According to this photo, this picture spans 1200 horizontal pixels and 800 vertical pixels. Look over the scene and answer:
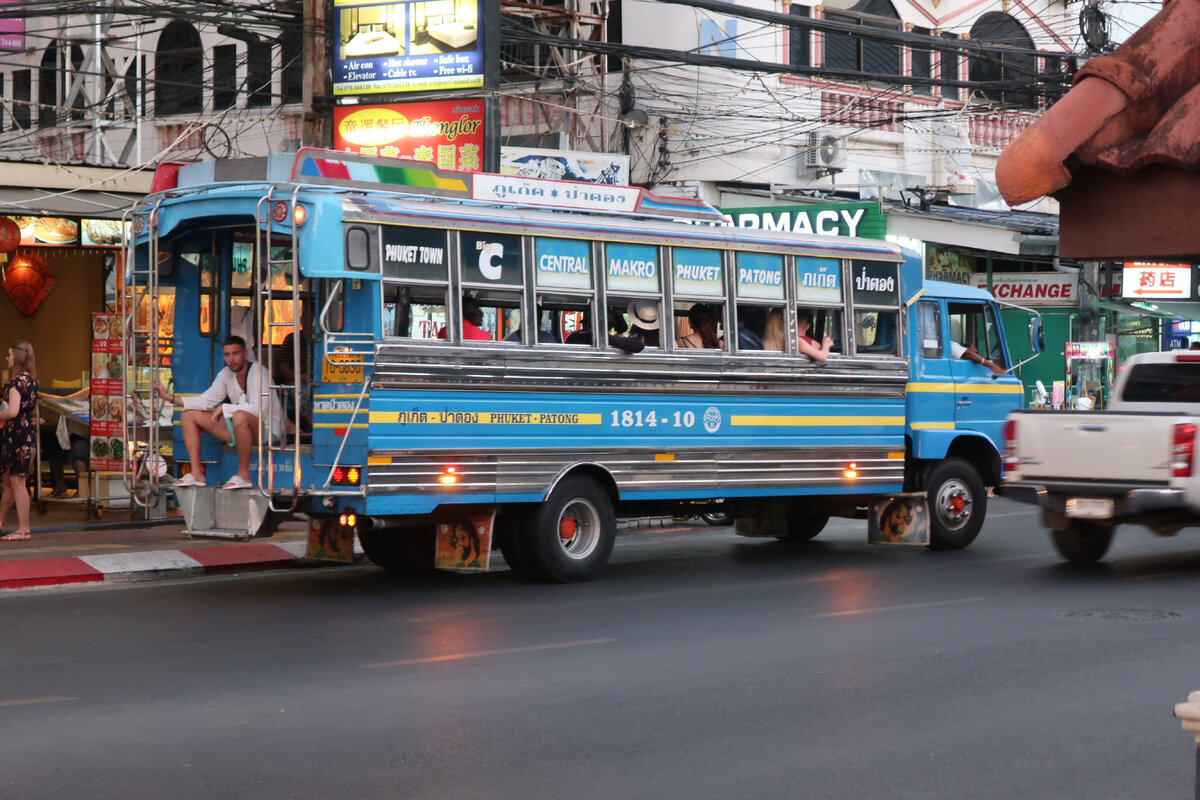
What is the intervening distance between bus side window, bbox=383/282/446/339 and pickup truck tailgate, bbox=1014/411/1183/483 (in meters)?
5.57

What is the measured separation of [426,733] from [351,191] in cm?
543

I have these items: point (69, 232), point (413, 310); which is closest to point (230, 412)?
point (413, 310)

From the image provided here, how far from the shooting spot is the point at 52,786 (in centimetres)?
636

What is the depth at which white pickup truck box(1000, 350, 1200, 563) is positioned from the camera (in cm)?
1305

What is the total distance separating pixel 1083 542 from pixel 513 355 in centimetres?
594

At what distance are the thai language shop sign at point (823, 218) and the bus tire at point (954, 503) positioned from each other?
8.25 metres

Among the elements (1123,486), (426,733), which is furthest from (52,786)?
(1123,486)

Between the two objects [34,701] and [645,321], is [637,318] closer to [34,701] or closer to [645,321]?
[645,321]

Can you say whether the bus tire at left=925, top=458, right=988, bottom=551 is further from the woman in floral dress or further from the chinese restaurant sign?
the chinese restaurant sign

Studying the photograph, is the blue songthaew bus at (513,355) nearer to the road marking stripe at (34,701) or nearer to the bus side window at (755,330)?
the bus side window at (755,330)

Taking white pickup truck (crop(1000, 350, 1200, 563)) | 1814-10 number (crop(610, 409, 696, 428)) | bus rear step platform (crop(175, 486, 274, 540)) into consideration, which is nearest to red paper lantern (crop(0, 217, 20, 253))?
bus rear step platform (crop(175, 486, 274, 540))

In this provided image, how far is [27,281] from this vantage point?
20078 millimetres

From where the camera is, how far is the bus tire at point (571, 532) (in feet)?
41.5

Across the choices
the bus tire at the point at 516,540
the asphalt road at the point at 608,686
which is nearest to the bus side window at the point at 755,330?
the asphalt road at the point at 608,686
